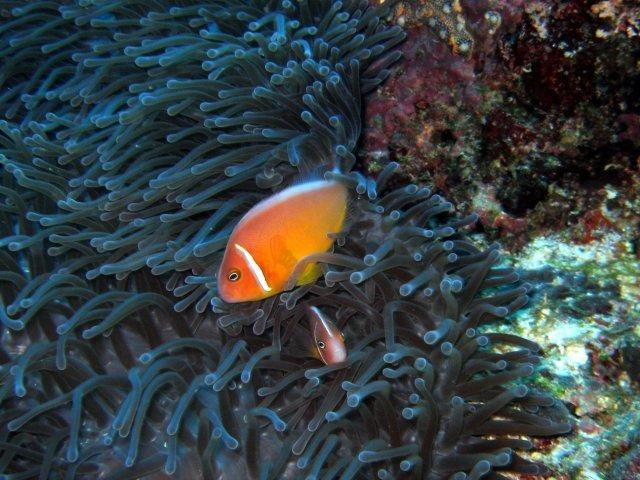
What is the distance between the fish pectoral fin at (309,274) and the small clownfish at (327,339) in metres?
0.14

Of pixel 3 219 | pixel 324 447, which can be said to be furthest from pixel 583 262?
pixel 3 219

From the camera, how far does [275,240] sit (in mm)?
2123

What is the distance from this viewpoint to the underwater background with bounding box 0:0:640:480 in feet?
7.50

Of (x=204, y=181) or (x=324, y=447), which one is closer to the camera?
(x=324, y=447)

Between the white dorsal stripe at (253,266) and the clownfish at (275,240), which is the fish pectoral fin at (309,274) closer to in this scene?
the clownfish at (275,240)

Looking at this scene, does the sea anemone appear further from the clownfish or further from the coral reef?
the coral reef

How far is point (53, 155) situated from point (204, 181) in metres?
1.00

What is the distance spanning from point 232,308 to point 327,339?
49cm

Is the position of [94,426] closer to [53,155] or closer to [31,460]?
[31,460]

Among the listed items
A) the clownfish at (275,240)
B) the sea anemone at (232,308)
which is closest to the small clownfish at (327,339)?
the sea anemone at (232,308)

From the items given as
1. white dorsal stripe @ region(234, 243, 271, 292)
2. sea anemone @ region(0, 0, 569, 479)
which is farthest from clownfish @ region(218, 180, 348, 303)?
sea anemone @ region(0, 0, 569, 479)

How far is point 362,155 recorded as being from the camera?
11.0ft

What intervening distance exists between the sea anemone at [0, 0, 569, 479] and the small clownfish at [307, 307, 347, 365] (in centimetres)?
6

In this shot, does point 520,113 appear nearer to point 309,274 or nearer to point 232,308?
point 309,274
